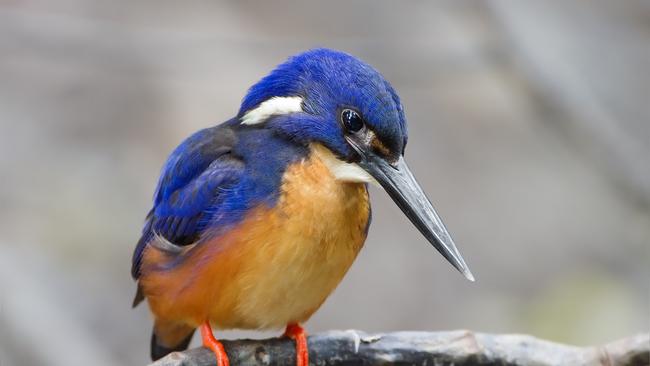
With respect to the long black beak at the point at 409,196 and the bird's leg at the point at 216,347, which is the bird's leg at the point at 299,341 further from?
the long black beak at the point at 409,196

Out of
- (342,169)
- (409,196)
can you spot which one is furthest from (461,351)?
(342,169)

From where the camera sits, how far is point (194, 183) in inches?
109

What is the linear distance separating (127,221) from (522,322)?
2117mm

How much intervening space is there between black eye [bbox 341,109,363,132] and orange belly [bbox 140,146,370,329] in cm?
10

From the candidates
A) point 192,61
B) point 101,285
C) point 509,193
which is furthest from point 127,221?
point 509,193

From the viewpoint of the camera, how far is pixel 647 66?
659 centimetres

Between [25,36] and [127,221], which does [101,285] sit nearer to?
[127,221]

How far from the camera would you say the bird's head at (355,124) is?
2.51 metres

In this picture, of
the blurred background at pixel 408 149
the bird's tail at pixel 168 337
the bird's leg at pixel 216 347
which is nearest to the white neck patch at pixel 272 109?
the bird's leg at pixel 216 347

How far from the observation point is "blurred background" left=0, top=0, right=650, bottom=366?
4.91 metres

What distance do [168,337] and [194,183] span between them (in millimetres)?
596

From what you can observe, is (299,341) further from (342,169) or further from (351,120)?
(351,120)

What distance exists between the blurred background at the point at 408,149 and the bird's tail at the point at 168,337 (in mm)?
927

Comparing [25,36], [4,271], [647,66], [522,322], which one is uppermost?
[647,66]
